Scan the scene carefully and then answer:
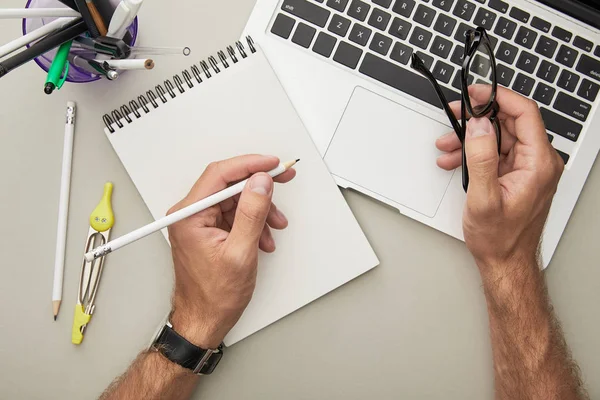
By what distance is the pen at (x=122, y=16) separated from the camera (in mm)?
583

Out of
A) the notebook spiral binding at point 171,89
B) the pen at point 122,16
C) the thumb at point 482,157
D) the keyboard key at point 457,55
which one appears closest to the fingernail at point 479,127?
the thumb at point 482,157

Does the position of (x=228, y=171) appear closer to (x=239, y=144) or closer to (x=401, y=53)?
(x=239, y=144)

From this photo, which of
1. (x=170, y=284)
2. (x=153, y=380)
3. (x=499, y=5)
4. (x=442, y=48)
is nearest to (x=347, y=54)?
(x=442, y=48)

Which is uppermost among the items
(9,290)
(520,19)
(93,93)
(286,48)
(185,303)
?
(520,19)

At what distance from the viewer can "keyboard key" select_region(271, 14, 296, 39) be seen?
2.50 feet

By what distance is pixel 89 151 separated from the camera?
0.80 metres

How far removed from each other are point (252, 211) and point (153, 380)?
32 cm

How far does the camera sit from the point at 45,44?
61cm

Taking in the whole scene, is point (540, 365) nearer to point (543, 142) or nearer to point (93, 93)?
point (543, 142)

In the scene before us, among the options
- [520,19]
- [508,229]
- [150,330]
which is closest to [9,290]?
[150,330]

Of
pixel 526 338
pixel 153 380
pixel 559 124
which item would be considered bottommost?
pixel 153 380

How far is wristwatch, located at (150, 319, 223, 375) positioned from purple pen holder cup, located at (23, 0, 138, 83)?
380mm

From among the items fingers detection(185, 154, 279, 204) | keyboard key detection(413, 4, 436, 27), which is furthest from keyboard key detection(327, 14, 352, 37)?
fingers detection(185, 154, 279, 204)

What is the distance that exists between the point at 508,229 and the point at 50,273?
71 centimetres
